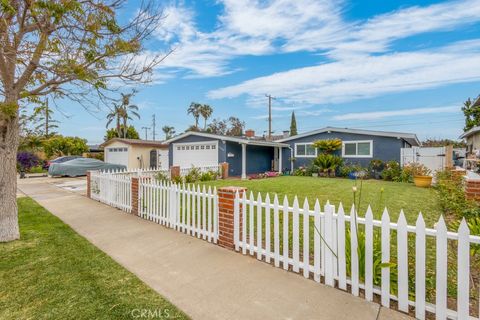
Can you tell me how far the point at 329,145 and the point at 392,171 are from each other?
3.93 m

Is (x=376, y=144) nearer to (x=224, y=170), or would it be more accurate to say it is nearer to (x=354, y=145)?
(x=354, y=145)

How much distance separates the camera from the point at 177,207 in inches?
215

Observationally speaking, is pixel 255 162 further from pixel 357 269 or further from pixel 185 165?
pixel 357 269

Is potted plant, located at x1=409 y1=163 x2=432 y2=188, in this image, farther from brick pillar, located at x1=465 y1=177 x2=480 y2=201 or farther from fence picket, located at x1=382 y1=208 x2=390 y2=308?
fence picket, located at x1=382 y1=208 x2=390 y2=308

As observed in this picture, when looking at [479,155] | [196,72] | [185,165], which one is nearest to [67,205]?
[196,72]

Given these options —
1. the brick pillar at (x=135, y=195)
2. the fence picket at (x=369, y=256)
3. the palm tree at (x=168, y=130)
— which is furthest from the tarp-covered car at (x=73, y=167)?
the palm tree at (x=168, y=130)

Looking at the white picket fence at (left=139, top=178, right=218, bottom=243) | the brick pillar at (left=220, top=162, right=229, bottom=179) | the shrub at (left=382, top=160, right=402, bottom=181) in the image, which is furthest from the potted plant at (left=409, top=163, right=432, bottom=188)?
the white picket fence at (left=139, top=178, right=218, bottom=243)

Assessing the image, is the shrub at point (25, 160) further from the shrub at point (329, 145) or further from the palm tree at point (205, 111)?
the palm tree at point (205, 111)

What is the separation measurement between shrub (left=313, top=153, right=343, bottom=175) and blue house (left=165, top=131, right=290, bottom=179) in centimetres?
341

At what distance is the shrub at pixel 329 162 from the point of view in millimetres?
16766

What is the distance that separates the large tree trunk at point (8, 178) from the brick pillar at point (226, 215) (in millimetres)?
3855

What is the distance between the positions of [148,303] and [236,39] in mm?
10857

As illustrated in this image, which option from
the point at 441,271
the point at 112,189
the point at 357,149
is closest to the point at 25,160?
the point at 112,189

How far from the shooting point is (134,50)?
15.6ft
